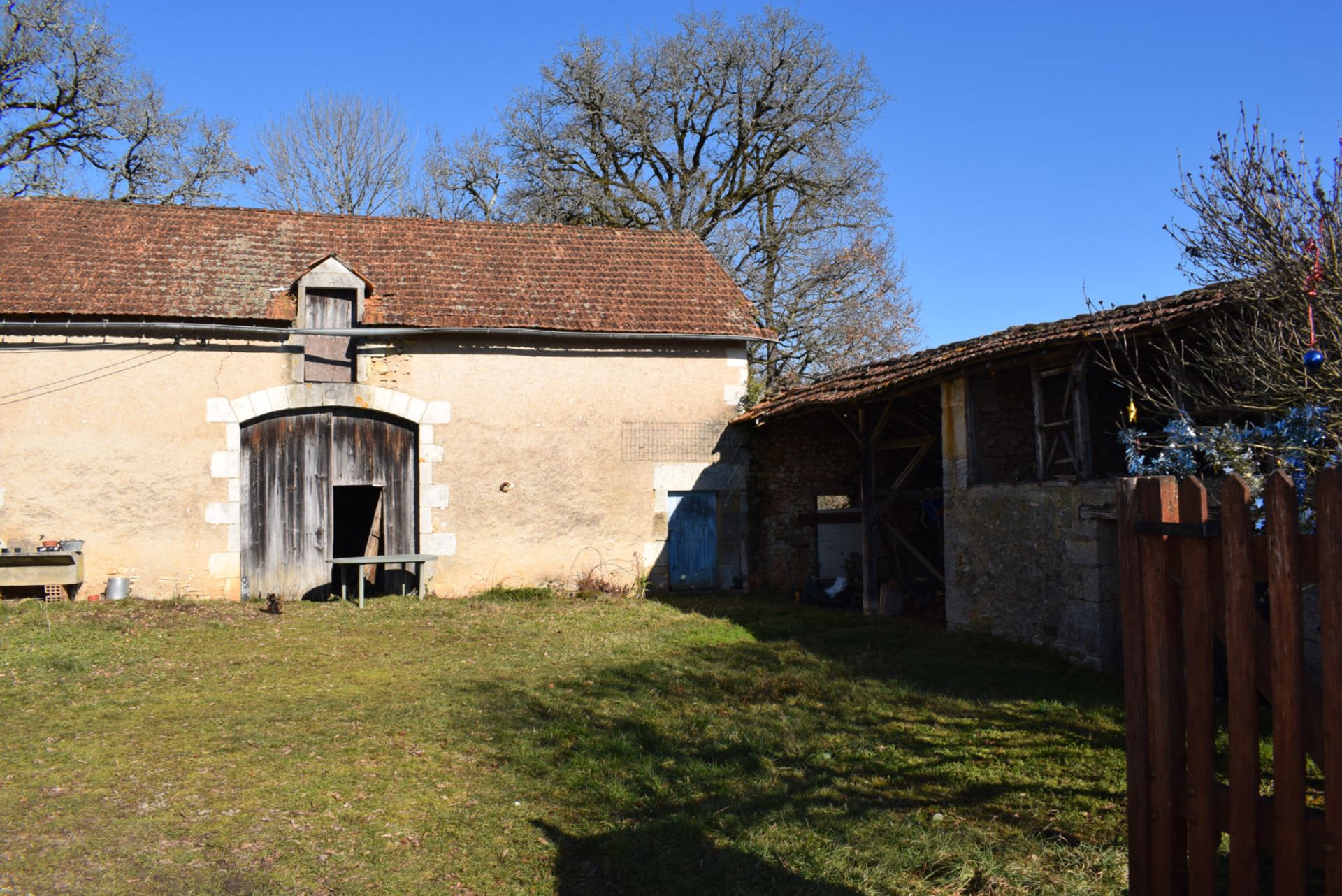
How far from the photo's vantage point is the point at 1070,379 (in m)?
9.05

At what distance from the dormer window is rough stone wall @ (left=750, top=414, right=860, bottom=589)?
582 cm

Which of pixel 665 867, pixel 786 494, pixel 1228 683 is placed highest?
pixel 786 494

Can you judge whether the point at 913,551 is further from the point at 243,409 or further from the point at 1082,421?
the point at 243,409

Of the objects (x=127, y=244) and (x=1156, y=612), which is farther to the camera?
(x=127, y=244)

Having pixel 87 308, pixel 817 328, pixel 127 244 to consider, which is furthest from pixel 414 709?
pixel 817 328

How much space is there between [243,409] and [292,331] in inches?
46.8

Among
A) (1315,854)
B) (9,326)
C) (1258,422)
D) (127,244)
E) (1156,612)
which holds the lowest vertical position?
(1315,854)

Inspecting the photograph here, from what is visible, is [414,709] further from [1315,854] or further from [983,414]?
[983,414]

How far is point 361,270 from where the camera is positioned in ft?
46.3

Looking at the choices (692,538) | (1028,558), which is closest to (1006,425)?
(1028,558)

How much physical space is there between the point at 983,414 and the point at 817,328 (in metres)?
12.2

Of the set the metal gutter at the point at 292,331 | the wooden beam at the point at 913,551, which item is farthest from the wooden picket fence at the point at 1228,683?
the metal gutter at the point at 292,331

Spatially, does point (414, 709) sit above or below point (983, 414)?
below

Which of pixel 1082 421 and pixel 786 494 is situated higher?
pixel 1082 421
